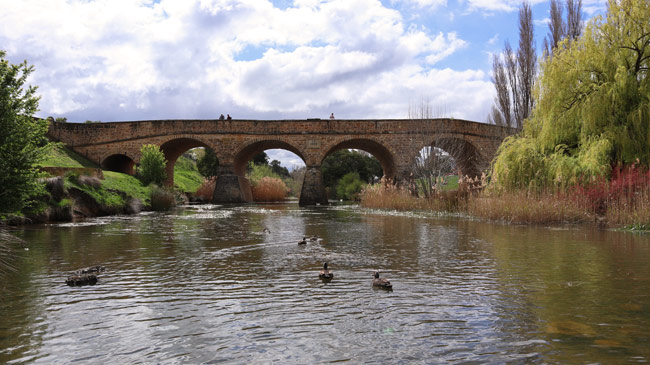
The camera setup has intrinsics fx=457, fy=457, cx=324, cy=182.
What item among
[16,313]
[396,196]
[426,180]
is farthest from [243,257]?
[426,180]

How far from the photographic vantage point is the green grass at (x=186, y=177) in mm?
37031

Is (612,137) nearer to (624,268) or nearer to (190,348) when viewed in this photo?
(624,268)

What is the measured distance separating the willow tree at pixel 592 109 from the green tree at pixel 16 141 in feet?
43.3

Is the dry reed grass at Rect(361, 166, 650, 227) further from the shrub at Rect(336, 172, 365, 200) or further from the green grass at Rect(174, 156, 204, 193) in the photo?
the green grass at Rect(174, 156, 204, 193)

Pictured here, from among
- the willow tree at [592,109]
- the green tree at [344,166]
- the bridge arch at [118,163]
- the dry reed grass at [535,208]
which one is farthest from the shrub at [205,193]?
the dry reed grass at [535,208]

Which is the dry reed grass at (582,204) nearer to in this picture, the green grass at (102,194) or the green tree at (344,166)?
the green grass at (102,194)

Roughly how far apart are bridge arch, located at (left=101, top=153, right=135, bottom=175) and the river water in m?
26.6

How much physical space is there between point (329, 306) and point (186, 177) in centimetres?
4023

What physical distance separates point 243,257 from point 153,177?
69.0 feet

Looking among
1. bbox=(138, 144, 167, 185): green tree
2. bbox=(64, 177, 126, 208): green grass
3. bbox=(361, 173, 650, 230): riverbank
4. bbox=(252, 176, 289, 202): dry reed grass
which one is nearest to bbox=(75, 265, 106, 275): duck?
bbox=(361, 173, 650, 230): riverbank

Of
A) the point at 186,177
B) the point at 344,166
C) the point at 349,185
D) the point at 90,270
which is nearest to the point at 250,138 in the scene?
the point at 349,185

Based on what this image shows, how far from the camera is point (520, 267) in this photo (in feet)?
20.4

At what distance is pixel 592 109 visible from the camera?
1434 centimetres

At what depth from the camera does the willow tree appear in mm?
13570
